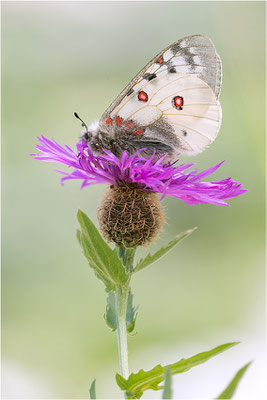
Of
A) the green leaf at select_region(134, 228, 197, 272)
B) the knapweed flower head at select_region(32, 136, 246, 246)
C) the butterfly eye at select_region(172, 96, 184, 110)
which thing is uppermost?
the butterfly eye at select_region(172, 96, 184, 110)

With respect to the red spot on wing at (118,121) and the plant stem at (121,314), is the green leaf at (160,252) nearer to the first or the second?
the plant stem at (121,314)

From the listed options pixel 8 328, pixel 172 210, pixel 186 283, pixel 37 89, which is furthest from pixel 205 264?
pixel 37 89

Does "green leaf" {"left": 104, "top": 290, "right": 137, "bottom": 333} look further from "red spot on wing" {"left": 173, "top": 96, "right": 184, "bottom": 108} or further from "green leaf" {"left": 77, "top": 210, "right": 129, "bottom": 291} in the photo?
"red spot on wing" {"left": 173, "top": 96, "right": 184, "bottom": 108}

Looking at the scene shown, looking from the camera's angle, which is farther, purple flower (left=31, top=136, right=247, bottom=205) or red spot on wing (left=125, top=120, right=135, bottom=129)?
red spot on wing (left=125, top=120, right=135, bottom=129)

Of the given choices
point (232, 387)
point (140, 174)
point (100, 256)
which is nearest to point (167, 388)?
point (232, 387)

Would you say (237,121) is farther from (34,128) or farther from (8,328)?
(8,328)

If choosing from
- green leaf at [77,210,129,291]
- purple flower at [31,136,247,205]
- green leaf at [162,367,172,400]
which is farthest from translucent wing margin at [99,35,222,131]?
green leaf at [162,367,172,400]

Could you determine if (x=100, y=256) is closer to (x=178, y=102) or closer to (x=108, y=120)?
(x=108, y=120)

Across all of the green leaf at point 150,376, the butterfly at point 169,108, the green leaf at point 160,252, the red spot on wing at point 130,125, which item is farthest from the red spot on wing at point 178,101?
the green leaf at point 150,376
